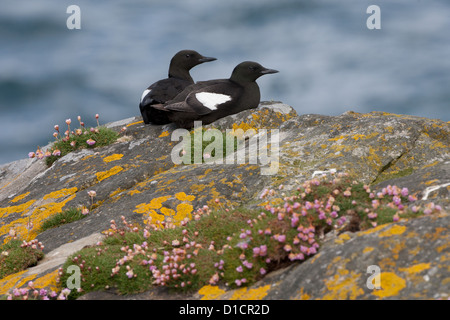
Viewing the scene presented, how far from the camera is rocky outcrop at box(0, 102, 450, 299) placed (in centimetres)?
481

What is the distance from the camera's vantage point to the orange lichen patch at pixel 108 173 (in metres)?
11.4

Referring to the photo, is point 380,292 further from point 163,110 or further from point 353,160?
point 163,110

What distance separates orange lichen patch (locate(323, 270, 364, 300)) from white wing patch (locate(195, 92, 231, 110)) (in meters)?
8.77

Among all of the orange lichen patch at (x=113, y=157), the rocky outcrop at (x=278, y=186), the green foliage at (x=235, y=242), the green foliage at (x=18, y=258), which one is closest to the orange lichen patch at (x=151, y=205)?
the rocky outcrop at (x=278, y=186)

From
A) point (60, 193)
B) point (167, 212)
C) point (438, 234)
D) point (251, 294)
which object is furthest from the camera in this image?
point (60, 193)

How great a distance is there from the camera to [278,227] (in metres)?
5.77

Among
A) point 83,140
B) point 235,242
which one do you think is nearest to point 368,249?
point 235,242

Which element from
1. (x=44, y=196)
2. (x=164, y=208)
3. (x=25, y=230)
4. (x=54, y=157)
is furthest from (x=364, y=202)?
(x=54, y=157)

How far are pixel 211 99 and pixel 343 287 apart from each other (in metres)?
9.08

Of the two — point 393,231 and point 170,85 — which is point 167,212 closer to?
point 393,231

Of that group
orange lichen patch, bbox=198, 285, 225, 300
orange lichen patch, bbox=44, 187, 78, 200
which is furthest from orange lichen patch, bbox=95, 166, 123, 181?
orange lichen patch, bbox=198, 285, 225, 300

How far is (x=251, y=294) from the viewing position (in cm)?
536

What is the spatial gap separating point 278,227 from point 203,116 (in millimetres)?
7732

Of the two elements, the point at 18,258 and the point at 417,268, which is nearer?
the point at 417,268
